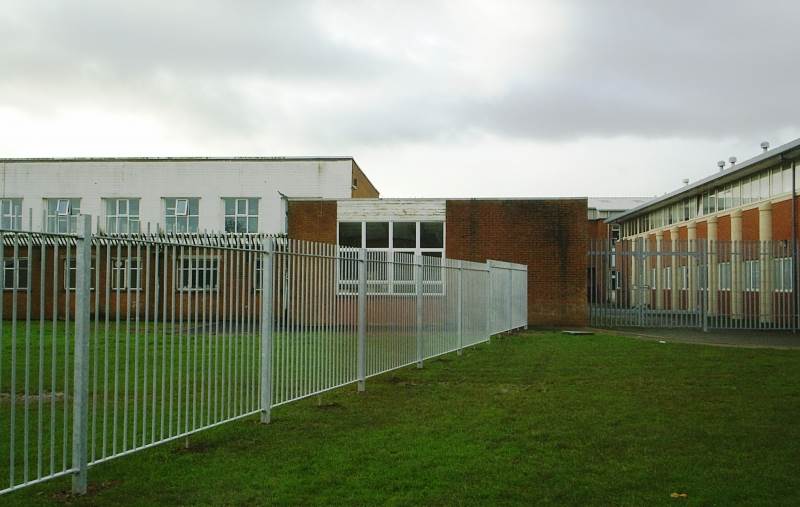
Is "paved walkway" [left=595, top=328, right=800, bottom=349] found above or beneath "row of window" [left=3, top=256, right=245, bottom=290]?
beneath

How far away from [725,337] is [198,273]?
55.8 ft

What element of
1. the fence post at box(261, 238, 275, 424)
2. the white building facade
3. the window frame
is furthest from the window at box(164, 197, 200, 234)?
the fence post at box(261, 238, 275, 424)

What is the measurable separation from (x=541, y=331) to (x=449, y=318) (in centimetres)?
865

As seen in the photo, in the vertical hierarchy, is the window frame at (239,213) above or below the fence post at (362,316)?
above

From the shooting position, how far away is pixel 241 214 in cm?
3606

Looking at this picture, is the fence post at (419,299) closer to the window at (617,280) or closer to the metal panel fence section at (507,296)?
the metal panel fence section at (507,296)

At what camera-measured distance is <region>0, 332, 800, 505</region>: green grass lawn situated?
18.1 feet

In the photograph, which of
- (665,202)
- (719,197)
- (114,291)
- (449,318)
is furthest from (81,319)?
(665,202)

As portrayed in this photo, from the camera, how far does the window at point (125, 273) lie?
Answer: 18.3 ft

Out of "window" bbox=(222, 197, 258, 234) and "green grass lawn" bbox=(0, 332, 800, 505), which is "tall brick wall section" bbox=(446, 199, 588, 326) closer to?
"green grass lawn" bbox=(0, 332, 800, 505)

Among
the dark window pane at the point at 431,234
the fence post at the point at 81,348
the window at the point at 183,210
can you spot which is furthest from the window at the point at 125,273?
the window at the point at 183,210

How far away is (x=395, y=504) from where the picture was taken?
529 cm

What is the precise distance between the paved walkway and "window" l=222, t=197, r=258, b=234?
18750 mm

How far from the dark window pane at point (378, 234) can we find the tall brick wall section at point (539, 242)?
1980mm
